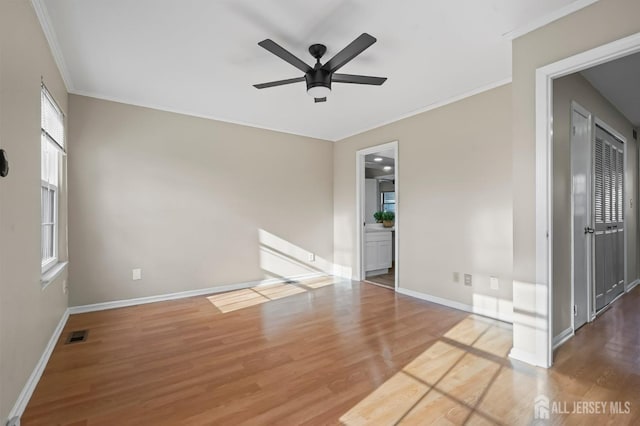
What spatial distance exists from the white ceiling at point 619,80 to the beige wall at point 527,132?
1115mm

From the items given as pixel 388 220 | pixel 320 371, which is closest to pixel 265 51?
pixel 320 371

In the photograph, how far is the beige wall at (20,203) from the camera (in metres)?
1.62

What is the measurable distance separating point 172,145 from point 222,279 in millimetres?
2028

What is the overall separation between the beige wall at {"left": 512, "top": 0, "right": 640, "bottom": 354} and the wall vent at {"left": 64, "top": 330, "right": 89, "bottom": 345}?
151 inches

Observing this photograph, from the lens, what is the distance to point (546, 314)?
2.23m

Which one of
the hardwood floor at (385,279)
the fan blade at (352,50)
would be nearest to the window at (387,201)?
the hardwood floor at (385,279)

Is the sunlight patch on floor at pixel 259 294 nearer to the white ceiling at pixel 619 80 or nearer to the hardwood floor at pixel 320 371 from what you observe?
the hardwood floor at pixel 320 371

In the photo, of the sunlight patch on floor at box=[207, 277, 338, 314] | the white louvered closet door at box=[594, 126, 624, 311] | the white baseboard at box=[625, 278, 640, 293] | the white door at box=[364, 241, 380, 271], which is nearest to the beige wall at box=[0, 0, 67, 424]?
the sunlight patch on floor at box=[207, 277, 338, 314]

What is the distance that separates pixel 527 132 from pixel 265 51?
7.39 ft

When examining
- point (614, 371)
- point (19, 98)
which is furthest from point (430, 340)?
point (19, 98)

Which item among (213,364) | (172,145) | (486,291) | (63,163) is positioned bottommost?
(213,364)

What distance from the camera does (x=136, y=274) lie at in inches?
153

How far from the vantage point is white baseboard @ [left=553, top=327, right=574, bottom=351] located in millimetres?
2559

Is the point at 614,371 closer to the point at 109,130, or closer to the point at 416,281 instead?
the point at 416,281
